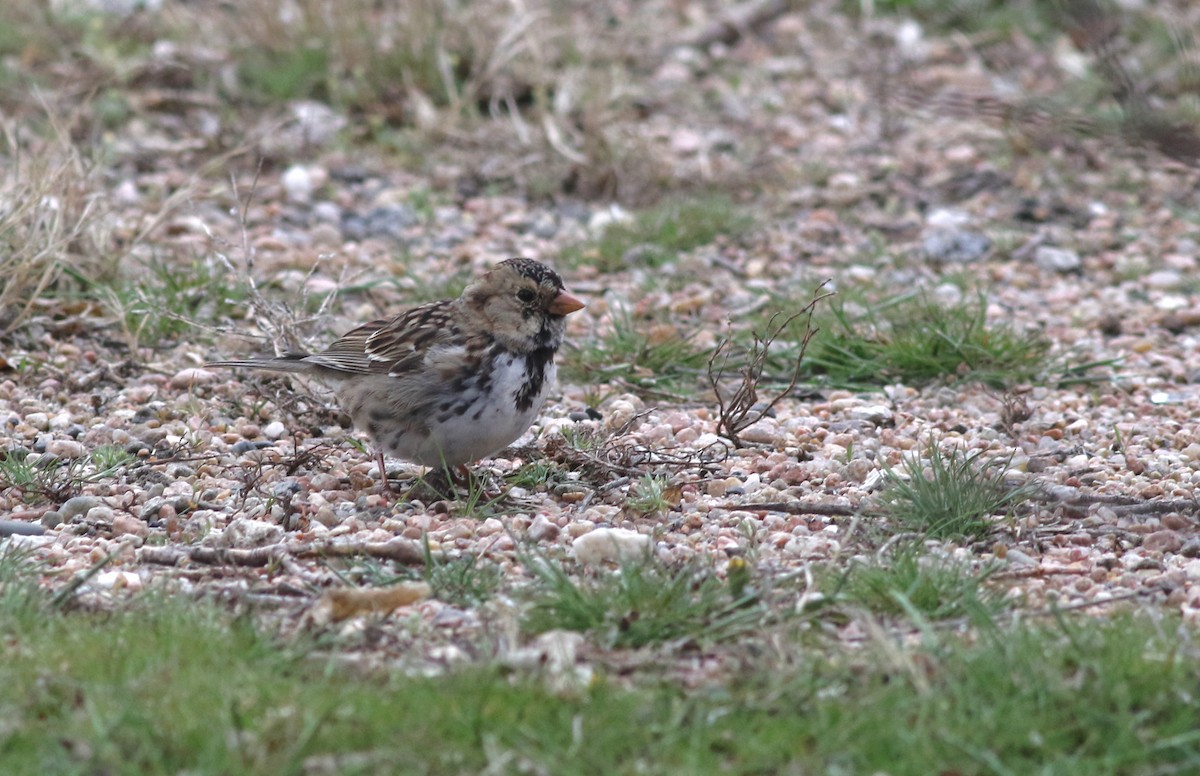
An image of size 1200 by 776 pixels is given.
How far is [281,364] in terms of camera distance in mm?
5629

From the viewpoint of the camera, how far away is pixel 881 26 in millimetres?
11727

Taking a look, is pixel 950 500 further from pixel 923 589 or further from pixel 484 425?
pixel 484 425

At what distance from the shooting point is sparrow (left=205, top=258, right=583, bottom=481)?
515cm

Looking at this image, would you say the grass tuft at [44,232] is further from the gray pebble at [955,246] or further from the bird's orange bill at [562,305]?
the gray pebble at [955,246]

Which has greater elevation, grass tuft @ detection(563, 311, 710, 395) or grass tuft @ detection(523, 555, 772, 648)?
grass tuft @ detection(523, 555, 772, 648)

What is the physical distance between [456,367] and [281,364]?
78cm

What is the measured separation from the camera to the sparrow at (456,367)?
5.15 metres

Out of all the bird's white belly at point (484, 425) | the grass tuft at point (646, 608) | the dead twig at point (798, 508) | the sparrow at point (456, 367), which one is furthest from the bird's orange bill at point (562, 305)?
the grass tuft at point (646, 608)

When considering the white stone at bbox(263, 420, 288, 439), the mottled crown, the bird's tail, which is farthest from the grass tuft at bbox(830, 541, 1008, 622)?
the white stone at bbox(263, 420, 288, 439)

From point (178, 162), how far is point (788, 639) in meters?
6.52

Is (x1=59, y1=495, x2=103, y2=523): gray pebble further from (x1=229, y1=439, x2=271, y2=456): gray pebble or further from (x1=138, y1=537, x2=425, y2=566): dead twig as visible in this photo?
(x1=229, y1=439, x2=271, y2=456): gray pebble

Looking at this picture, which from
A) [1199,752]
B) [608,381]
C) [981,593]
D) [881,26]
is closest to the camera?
[1199,752]

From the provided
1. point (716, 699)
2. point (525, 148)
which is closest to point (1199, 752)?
point (716, 699)

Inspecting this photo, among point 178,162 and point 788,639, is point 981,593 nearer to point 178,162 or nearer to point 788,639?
point 788,639
